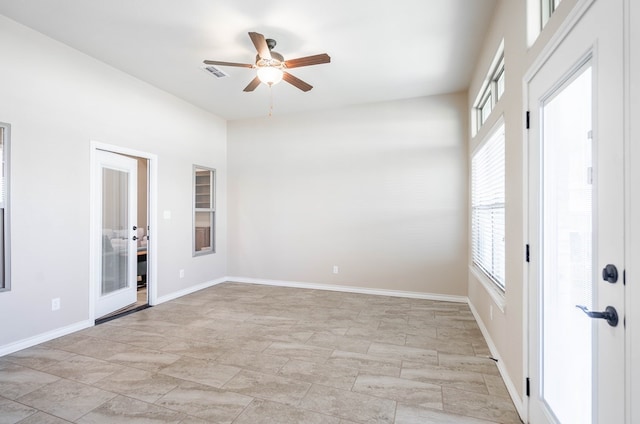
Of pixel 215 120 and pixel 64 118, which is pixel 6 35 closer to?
pixel 64 118

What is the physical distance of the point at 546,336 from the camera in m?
1.71

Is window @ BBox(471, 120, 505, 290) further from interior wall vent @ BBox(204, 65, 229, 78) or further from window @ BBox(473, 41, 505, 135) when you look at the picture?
interior wall vent @ BBox(204, 65, 229, 78)

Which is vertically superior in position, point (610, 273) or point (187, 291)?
point (610, 273)

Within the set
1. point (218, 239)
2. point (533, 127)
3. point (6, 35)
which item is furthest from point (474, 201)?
point (6, 35)

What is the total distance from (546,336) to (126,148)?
15.4ft

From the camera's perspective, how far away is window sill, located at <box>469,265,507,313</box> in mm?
2569

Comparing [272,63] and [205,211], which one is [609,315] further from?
[205,211]

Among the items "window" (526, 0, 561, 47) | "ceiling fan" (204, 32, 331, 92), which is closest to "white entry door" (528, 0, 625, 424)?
"window" (526, 0, 561, 47)

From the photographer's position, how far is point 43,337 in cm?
315

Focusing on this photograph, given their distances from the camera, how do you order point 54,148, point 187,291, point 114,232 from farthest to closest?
point 187,291, point 114,232, point 54,148

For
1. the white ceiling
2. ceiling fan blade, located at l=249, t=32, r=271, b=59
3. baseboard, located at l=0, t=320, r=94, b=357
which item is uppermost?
the white ceiling

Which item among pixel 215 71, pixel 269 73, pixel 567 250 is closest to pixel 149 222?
pixel 215 71

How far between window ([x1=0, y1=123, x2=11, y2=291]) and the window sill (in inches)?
175

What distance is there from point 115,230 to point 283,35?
10.7 ft
